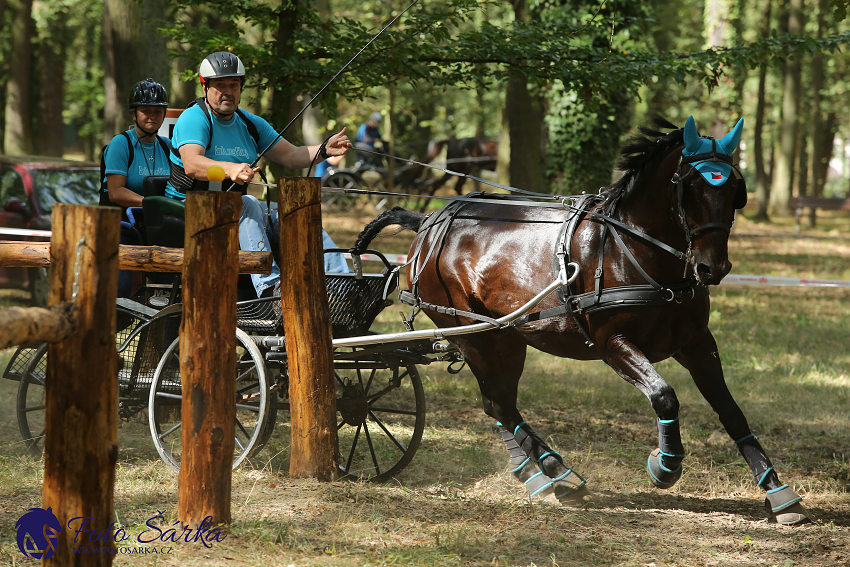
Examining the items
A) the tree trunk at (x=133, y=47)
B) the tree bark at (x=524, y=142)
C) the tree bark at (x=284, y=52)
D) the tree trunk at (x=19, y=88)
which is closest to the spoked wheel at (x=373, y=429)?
the tree bark at (x=284, y=52)

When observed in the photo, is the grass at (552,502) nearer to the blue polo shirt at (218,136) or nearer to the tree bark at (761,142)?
the blue polo shirt at (218,136)

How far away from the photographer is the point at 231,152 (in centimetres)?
473

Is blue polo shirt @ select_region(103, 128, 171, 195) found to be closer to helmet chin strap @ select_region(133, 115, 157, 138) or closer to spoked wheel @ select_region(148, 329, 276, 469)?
helmet chin strap @ select_region(133, 115, 157, 138)

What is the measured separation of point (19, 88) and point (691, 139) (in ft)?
57.4

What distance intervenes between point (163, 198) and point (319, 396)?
1.52 meters

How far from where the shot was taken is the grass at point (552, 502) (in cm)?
369

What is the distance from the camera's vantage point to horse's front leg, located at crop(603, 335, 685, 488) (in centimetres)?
416

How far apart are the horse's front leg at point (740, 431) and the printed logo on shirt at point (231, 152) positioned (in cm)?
283

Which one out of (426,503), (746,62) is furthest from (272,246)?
(746,62)

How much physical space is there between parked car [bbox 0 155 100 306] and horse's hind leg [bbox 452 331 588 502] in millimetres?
5842

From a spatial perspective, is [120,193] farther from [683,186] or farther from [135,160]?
[683,186]

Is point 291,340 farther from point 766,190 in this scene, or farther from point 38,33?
point 766,190

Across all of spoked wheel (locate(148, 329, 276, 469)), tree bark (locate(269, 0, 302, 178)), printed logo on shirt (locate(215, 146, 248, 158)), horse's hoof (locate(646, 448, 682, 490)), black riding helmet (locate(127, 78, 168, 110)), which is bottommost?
horse's hoof (locate(646, 448, 682, 490))

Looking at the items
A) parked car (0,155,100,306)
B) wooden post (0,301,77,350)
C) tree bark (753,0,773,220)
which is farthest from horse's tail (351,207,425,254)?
tree bark (753,0,773,220)
